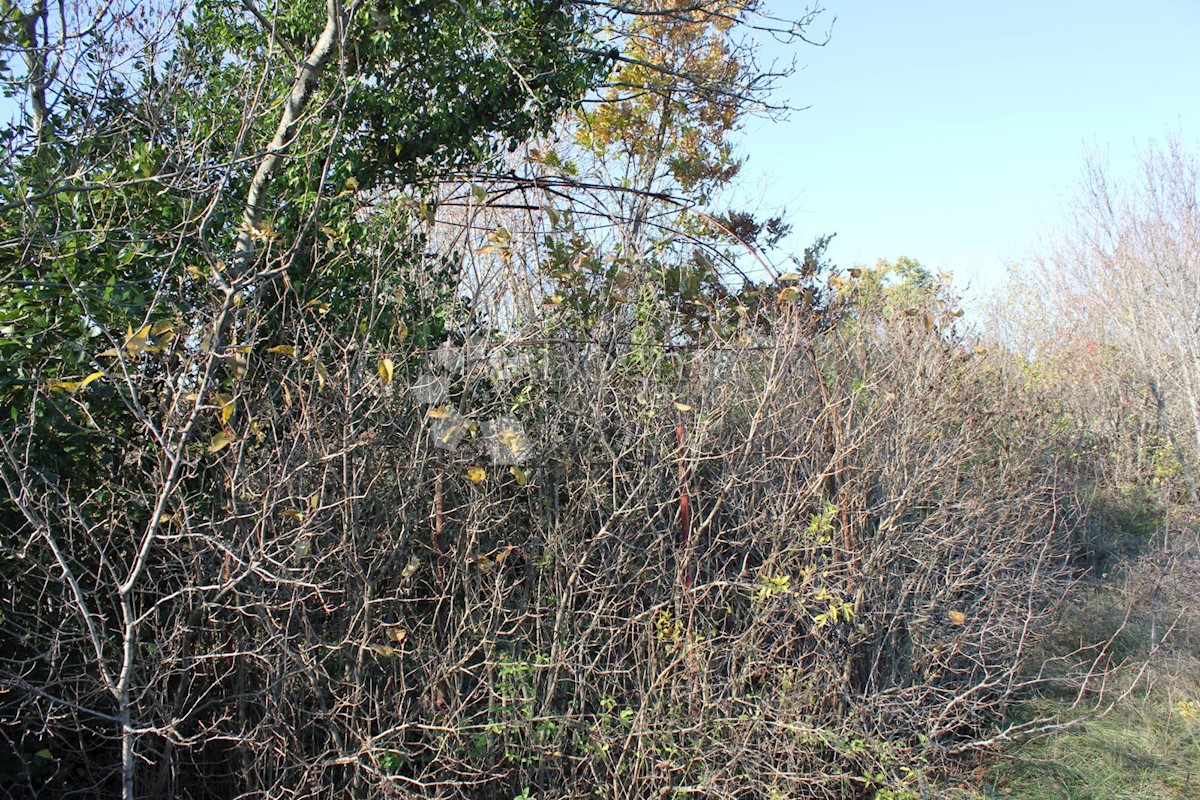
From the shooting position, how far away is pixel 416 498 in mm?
3697

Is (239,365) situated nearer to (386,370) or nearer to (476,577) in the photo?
(386,370)

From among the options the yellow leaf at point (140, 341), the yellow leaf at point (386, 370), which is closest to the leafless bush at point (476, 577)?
the yellow leaf at point (386, 370)

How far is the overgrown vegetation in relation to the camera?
3.43 metres

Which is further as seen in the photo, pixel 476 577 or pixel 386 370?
pixel 476 577

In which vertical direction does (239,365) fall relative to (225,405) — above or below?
above

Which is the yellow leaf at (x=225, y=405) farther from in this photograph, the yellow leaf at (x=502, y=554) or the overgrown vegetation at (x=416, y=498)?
the yellow leaf at (x=502, y=554)

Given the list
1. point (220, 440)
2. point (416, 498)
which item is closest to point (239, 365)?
point (220, 440)

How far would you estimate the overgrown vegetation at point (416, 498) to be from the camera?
11.2 ft

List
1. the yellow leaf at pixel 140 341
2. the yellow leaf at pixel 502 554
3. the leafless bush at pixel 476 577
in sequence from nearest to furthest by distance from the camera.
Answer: the yellow leaf at pixel 140 341 → the leafless bush at pixel 476 577 → the yellow leaf at pixel 502 554

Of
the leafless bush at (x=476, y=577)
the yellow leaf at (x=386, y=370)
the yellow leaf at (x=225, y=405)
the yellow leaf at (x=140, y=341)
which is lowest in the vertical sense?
the leafless bush at (x=476, y=577)

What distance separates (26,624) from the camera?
3.44 metres

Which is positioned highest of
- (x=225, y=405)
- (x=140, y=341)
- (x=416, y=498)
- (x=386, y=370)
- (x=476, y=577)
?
(x=140, y=341)

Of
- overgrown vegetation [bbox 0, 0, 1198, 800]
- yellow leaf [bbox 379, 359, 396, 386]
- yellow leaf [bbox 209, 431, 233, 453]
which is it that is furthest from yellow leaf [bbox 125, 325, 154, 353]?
yellow leaf [bbox 379, 359, 396, 386]

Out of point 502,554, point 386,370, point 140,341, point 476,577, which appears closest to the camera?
point 140,341
